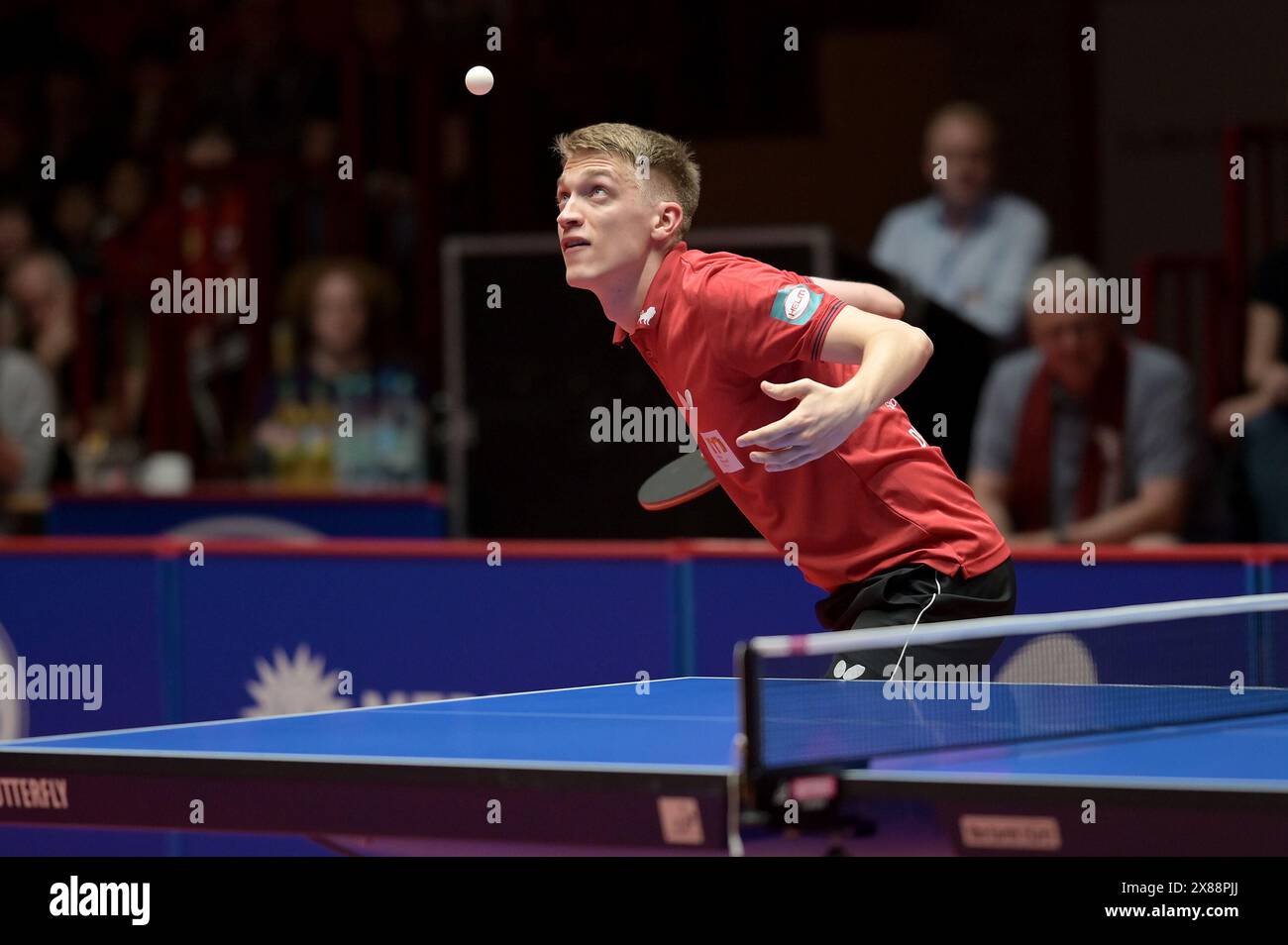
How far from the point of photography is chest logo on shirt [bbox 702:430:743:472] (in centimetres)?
396

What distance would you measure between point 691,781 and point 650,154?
1.61 m

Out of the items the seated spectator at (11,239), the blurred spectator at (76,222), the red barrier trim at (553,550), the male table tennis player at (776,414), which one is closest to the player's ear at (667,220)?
the male table tennis player at (776,414)

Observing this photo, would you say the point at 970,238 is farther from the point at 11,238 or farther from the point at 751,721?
the point at 11,238

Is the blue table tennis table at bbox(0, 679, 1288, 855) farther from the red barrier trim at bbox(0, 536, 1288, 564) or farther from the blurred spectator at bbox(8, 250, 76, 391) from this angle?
the blurred spectator at bbox(8, 250, 76, 391)

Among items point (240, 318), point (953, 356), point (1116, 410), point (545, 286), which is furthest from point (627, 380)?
point (240, 318)

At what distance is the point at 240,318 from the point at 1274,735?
6.61 metres

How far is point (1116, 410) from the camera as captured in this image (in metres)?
7.23

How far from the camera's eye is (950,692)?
12.6 feet

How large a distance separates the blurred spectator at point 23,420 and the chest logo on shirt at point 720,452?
6068 millimetres

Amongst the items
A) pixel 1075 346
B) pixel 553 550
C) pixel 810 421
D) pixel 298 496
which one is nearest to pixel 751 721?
pixel 810 421

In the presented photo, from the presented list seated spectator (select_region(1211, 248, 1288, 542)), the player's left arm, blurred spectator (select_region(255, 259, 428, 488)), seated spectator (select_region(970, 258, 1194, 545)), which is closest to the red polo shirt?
the player's left arm

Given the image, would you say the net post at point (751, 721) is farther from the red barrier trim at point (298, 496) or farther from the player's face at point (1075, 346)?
the red barrier trim at point (298, 496)

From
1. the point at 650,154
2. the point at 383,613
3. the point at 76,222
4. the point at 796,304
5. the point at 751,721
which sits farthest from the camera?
the point at 76,222

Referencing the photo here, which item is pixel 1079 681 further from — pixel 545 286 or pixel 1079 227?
pixel 1079 227
